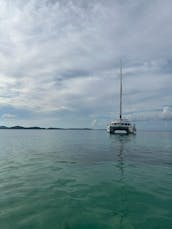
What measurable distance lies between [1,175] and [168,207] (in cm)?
903

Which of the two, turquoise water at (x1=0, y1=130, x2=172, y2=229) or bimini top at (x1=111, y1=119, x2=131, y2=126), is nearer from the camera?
turquoise water at (x1=0, y1=130, x2=172, y2=229)

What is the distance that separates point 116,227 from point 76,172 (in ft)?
23.2

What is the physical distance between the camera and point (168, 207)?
7102 millimetres

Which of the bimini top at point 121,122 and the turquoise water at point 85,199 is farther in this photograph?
the bimini top at point 121,122

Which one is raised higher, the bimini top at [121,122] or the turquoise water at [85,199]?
the bimini top at [121,122]

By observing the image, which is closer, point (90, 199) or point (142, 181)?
point (90, 199)

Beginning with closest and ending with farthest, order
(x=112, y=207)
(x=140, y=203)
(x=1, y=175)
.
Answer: (x=112, y=207), (x=140, y=203), (x=1, y=175)

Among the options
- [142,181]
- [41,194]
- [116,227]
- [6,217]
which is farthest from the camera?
[142,181]

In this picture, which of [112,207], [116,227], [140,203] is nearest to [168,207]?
[140,203]

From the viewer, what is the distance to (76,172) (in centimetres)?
1260

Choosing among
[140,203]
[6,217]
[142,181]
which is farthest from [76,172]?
[6,217]

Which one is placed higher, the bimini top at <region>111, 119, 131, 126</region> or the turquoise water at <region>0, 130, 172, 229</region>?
the bimini top at <region>111, 119, 131, 126</region>

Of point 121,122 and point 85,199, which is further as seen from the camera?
point 121,122

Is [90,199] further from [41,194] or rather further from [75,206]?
[41,194]
